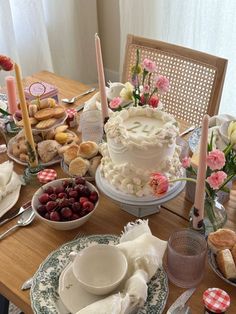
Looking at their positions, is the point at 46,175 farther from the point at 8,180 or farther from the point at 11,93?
the point at 11,93

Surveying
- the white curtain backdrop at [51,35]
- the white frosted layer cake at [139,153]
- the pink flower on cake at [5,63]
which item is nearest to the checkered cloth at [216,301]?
the white frosted layer cake at [139,153]

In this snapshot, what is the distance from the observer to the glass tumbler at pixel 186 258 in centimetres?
89

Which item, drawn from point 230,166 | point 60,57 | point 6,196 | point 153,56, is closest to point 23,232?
point 6,196

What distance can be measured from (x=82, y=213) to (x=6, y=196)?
255mm

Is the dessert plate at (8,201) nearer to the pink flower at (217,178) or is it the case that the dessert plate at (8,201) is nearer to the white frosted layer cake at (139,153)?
the white frosted layer cake at (139,153)

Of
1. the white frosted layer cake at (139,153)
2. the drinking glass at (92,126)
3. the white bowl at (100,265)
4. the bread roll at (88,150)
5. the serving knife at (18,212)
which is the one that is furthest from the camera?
the drinking glass at (92,126)

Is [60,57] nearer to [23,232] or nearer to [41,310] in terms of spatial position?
[23,232]

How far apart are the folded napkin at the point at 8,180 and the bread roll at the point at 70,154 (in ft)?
0.48

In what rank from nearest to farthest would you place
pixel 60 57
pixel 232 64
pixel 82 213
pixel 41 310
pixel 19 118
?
pixel 41 310, pixel 82 213, pixel 19 118, pixel 232 64, pixel 60 57

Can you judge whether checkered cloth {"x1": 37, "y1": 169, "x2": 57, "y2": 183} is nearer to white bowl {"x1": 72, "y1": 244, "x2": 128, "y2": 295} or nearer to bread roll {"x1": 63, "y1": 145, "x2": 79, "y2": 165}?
bread roll {"x1": 63, "y1": 145, "x2": 79, "y2": 165}

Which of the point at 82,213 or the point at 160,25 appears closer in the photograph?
the point at 82,213

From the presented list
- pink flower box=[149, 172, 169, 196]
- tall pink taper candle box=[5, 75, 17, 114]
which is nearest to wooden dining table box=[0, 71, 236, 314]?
pink flower box=[149, 172, 169, 196]

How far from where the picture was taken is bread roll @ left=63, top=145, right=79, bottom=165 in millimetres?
1229

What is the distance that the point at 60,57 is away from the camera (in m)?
3.12
